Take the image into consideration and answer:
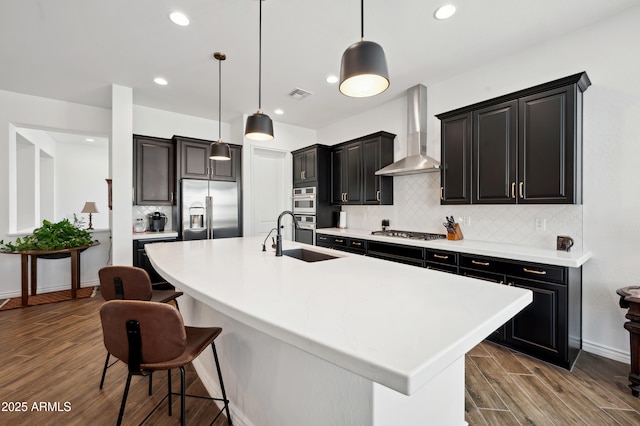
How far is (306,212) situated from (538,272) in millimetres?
3528

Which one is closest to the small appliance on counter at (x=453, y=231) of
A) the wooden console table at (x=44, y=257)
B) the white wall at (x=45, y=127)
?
the wooden console table at (x=44, y=257)

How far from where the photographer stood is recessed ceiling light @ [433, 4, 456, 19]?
233cm

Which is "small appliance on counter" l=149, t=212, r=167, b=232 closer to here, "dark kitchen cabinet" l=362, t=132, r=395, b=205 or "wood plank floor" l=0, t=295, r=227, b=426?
"wood plank floor" l=0, t=295, r=227, b=426

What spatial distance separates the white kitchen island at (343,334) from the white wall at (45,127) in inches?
158

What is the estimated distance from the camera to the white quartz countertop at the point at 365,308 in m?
0.71

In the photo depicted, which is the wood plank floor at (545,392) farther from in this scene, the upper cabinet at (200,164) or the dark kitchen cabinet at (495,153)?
the upper cabinet at (200,164)

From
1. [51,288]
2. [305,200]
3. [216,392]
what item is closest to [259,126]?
[216,392]

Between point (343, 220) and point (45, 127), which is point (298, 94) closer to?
point (343, 220)

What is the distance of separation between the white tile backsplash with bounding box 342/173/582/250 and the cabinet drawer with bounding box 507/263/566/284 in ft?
2.02

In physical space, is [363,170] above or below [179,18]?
below

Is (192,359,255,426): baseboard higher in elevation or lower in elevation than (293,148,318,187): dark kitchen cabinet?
lower

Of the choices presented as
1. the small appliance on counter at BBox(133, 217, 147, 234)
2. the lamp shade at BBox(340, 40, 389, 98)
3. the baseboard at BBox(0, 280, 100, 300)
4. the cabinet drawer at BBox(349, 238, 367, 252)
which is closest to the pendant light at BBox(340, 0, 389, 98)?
the lamp shade at BBox(340, 40, 389, 98)

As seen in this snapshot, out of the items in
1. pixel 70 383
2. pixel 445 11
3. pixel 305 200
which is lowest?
pixel 70 383

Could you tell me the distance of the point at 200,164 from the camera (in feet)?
15.0
